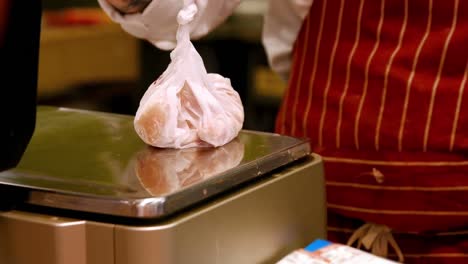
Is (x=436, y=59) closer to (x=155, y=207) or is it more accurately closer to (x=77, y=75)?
(x=155, y=207)

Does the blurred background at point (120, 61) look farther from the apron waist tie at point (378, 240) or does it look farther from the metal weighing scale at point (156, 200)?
the metal weighing scale at point (156, 200)

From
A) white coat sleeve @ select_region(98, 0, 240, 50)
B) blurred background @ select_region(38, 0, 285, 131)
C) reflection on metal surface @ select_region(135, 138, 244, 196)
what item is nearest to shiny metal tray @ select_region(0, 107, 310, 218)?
reflection on metal surface @ select_region(135, 138, 244, 196)

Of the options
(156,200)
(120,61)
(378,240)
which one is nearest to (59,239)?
(156,200)

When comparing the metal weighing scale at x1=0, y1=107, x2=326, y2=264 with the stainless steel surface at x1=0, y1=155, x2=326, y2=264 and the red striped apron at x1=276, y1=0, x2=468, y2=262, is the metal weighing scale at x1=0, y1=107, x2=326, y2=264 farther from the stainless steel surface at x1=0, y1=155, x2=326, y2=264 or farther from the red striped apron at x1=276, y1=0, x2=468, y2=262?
the red striped apron at x1=276, y1=0, x2=468, y2=262

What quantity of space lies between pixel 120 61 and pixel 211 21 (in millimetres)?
2262

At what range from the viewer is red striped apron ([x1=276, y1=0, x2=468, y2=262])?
883 millimetres

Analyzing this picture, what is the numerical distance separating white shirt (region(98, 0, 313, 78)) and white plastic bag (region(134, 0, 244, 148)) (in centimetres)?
9

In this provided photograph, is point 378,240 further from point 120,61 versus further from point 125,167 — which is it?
point 120,61

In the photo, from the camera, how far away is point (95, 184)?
61 centimetres

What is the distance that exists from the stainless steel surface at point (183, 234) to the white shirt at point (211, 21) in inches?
8.9

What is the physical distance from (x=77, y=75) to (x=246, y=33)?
A: 0.71 m

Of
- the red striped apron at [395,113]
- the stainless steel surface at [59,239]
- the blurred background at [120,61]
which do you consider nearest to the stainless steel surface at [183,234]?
the stainless steel surface at [59,239]

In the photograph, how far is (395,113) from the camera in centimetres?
90

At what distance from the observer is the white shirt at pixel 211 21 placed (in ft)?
2.77
